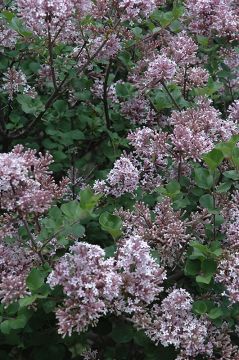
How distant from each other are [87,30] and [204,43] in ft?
1.62

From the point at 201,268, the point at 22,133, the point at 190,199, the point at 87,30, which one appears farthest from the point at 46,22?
the point at 201,268

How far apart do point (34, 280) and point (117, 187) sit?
427 mm

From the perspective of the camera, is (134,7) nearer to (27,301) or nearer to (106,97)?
(106,97)

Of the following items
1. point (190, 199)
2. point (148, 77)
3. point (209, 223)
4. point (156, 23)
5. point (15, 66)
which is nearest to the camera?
point (209, 223)

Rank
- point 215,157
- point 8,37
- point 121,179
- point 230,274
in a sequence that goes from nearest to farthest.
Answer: point 230,274
point 215,157
point 121,179
point 8,37

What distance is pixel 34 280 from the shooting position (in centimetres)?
159

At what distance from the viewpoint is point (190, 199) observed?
1.99 metres

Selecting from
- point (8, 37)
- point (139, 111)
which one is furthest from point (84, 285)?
point (8, 37)

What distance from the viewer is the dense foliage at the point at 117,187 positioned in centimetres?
160

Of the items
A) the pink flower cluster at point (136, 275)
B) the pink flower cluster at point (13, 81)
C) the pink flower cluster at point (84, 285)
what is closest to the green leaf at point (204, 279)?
the pink flower cluster at point (136, 275)

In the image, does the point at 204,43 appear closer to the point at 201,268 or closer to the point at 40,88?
the point at 40,88

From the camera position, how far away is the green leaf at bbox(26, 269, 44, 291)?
62.4 inches

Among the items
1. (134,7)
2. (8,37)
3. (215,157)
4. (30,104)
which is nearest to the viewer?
(215,157)

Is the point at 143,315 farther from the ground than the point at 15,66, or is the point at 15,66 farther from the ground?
the point at 15,66
